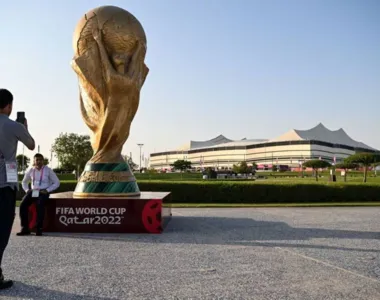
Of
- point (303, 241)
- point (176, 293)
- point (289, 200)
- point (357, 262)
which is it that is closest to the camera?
point (176, 293)

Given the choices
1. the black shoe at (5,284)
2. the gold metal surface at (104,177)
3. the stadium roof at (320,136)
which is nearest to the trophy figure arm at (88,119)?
the gold metal surface at (104,177)

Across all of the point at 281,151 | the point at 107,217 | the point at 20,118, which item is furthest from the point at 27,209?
the point at 281,151

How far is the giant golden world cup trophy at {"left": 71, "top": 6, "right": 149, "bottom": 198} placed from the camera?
9484 mm

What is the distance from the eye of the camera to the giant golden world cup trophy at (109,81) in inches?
373

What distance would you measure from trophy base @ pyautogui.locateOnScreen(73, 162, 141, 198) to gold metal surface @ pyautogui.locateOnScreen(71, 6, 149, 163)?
195 mm

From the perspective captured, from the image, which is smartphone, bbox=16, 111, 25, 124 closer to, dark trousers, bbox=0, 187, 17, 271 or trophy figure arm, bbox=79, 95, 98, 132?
dark trousers, bbox=0, 187, 17, 271

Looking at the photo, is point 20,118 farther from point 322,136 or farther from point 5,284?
point 322,136

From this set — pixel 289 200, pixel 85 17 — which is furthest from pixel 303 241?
pixel 289 200

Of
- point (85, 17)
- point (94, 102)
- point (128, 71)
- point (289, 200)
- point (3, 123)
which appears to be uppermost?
point (85, 17)

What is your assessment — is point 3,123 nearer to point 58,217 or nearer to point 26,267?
point 26,267

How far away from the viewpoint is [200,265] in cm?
533

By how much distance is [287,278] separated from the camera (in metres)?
4.66

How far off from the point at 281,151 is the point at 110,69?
115165 millimetres

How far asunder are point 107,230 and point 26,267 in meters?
3.27
